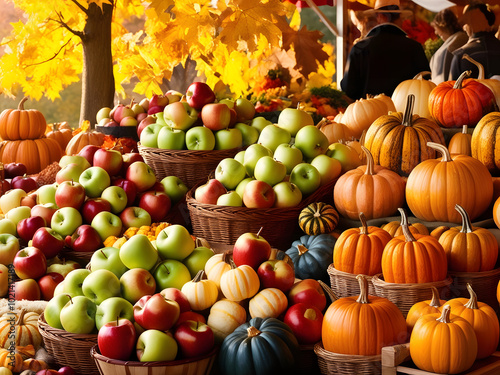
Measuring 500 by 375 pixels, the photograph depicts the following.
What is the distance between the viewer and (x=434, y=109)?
331 cm

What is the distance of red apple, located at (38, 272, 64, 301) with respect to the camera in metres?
2.87

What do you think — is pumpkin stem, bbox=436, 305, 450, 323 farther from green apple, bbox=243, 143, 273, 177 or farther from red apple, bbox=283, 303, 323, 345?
green apple, bbox=243, 143, 273, 177

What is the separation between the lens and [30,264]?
9.37 ft

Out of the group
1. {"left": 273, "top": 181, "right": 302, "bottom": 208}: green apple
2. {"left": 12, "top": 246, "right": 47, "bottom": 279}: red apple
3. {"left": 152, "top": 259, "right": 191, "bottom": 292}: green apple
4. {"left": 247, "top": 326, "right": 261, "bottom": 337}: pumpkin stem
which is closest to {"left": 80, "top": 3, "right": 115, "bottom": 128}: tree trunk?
{"left": 12, "top": 246, "right": 47, "bottom": 279}: red apple

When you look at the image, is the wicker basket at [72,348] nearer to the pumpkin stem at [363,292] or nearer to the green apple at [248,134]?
the pumpkin stem at [363,292]

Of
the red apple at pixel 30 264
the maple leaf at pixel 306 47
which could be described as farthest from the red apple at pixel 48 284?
the maple leaf at pixel 306 47

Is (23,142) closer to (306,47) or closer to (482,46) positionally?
(306,47)

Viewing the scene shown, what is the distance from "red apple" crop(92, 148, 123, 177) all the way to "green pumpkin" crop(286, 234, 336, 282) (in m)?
1.19

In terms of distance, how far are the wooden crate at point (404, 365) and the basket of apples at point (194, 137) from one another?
5.66ft

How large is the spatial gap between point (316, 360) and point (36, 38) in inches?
169

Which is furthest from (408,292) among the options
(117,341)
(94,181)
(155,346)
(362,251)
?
(94,181)

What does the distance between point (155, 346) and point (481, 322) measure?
1066 millimetres

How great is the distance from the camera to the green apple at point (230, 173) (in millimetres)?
3139

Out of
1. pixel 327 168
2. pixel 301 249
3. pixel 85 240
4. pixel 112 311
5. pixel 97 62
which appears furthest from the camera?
pixel 97 62
